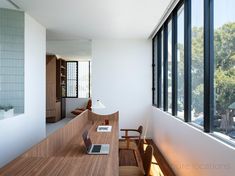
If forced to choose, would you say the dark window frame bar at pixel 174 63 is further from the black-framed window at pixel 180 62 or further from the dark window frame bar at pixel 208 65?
the dark window frame bar at pixel 208 65

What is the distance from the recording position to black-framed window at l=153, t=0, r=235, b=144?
81.8 inches

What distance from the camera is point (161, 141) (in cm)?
489

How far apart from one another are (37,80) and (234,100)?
375 cm

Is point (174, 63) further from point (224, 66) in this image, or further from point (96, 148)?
point (96, 148)

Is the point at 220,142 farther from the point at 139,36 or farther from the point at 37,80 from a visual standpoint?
the point at 139,36

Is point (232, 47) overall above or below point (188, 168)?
above

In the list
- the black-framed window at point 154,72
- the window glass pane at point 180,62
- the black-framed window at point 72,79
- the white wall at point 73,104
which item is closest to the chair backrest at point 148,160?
the window glass pane at point 180,62

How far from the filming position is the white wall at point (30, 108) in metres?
3.51

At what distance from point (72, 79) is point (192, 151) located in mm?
8661

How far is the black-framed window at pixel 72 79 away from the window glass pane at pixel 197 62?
829cm

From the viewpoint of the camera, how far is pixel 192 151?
2.84 metres

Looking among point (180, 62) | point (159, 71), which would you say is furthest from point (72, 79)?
point (180, 62)

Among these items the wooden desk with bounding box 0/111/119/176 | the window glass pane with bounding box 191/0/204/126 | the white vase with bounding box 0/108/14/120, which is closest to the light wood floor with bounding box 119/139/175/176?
the window glass pane with bounding box 191/0/204/126

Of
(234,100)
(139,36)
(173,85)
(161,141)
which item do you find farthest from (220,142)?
(139,36)
